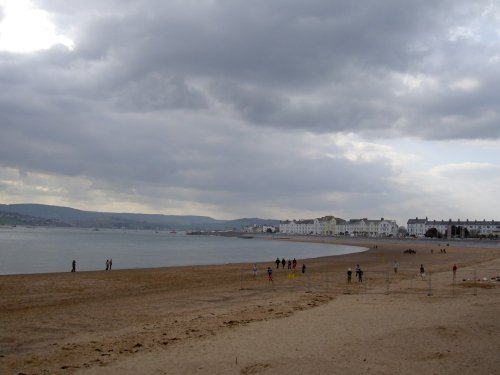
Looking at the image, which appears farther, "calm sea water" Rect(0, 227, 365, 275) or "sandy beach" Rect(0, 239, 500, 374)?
"calm sea water" Rect(0, 227, 365, 275)

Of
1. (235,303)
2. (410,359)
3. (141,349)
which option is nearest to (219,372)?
(141,349)

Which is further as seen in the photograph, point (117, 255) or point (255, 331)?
point (117, 255)

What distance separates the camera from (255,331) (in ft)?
46.3

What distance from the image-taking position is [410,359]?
35.1 ft

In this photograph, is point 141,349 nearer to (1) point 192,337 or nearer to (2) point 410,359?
(1) point 192,337

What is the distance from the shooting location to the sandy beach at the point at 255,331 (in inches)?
415

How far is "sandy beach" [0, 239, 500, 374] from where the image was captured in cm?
1055

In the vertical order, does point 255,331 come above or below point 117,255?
above

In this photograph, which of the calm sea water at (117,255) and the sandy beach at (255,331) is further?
the calm sea water at (117,255)

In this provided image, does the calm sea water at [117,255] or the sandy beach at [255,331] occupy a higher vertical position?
the sandy beach at [255,331]

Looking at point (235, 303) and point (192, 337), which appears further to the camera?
point (235, 303)

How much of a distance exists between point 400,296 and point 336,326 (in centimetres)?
847

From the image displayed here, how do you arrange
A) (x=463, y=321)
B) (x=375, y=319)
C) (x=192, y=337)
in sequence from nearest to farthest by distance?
(x=192, y=337), (x=463, y=321), (x=375, y=319)

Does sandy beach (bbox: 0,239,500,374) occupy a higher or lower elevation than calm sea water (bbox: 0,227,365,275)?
higher
